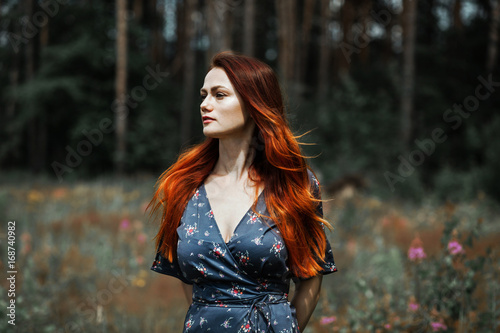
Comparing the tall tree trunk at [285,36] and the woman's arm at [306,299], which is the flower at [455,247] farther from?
the tall tree trunk at [285,36]

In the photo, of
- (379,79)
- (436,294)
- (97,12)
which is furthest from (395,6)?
(436,294)

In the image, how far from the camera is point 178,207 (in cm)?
201

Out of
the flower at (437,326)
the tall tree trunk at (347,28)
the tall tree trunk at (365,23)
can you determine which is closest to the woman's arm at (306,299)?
the flower at (437,326)

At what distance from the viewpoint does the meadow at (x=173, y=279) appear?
9.89 feet

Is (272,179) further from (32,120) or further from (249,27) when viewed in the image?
(32,120)

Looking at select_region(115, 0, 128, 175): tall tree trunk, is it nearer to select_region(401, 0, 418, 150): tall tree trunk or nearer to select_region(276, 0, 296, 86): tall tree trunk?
select_region(276, 0, 296, 86): tall tree trunk

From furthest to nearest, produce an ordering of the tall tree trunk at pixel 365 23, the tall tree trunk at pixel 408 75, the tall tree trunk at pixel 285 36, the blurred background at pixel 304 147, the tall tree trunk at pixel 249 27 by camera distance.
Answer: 1. the tall tree trunk at pixel 365 23
2. the tall tree trunk at pixel 285 36
3. the tall tree trunk at pixel 408 75
4. the tall tree trunk at pixel 249 27
5. the blurred background at pixel 304 147

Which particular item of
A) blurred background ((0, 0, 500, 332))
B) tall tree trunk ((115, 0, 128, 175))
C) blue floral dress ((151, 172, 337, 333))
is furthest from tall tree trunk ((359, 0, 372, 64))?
blue floral dress ((151, 172, 337, 333))

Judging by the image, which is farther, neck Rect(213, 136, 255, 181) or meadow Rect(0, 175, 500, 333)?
meadow Rect(0, 175, 500, 333)

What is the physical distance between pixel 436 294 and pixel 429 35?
81.5ft

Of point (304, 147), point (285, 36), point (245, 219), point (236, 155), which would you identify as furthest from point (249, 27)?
point (245, 219)

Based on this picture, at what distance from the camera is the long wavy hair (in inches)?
75.0

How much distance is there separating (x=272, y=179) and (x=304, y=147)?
9.24 m

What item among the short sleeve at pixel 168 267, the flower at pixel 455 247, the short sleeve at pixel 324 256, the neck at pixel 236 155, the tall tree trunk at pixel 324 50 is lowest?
the flower at pixel 455 247
